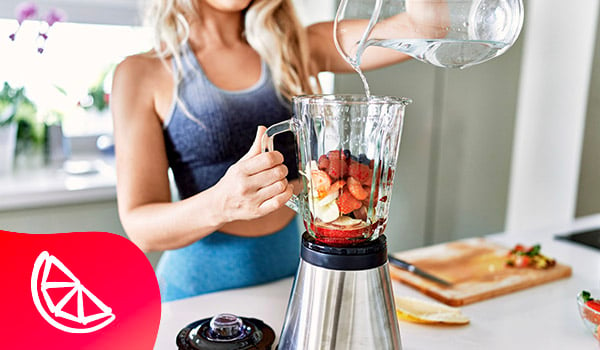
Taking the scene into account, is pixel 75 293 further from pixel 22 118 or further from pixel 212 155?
pixel 22 118

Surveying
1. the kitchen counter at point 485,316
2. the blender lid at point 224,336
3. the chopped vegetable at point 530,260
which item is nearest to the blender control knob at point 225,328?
the blender lid at point 224,336

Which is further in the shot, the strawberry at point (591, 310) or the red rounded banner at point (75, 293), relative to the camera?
the strawberry at point (591, 310)

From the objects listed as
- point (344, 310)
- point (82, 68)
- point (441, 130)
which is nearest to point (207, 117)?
point (344, 310)

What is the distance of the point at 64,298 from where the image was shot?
1.62ft

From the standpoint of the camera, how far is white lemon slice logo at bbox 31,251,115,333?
49 cm

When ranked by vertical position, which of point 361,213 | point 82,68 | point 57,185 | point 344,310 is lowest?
point 57,185

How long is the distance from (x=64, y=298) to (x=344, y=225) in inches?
12.1

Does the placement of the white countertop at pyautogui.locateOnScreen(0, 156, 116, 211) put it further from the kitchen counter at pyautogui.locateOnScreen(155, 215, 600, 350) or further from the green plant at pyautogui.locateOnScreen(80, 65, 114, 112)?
the kitchen counter at pyautogui.locateOnScreen(155, 215, 600, 350)

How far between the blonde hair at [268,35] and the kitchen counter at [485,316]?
43cm

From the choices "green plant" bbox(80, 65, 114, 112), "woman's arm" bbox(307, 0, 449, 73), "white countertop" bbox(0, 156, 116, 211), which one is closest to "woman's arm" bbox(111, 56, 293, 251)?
"woman's arm" bbox(307, 0, 449, 73)

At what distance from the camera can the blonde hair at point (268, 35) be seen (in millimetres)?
1053

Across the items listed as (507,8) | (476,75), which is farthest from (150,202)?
(476,75)

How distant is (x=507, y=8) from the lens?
659 millimetres

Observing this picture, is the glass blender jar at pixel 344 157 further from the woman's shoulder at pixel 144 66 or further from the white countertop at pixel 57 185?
the white countertop at pixel 57 185
